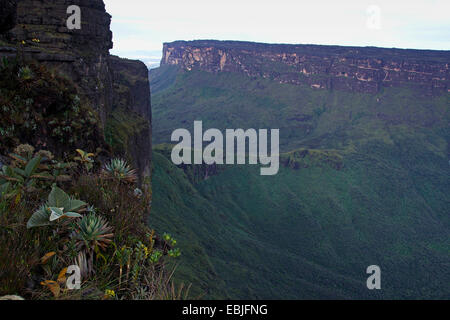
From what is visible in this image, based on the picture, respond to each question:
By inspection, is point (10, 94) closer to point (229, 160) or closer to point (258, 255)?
point (258, 255)

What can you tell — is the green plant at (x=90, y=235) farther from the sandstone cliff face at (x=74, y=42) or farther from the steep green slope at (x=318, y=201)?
the steep green slope at (x=318, y=201)

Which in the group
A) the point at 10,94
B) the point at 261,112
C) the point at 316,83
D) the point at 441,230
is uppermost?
the point at 316,83

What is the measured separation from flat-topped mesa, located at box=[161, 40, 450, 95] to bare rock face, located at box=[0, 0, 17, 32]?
12855 cm

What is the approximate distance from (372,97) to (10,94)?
465 feet

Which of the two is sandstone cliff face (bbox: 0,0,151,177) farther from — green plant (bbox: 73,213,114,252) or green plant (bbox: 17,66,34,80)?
green plant (bbox: 73,213,114,252)

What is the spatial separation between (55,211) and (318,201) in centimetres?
8532

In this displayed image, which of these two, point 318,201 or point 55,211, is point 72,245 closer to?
point 55,211

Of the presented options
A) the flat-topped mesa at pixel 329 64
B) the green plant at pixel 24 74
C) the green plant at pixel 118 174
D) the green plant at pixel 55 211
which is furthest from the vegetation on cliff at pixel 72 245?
the flat-topped mesa at pixel 329 64

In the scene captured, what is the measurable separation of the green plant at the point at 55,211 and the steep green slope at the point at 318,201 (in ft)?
56.4

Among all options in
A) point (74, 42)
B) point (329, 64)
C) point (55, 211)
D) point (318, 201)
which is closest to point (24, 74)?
point (55, 211)

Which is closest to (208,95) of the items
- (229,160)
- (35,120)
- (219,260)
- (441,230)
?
(229,160)

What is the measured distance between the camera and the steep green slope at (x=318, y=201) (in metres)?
51.9

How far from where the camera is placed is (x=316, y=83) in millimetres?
143875

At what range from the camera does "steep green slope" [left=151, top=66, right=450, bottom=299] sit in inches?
2045
